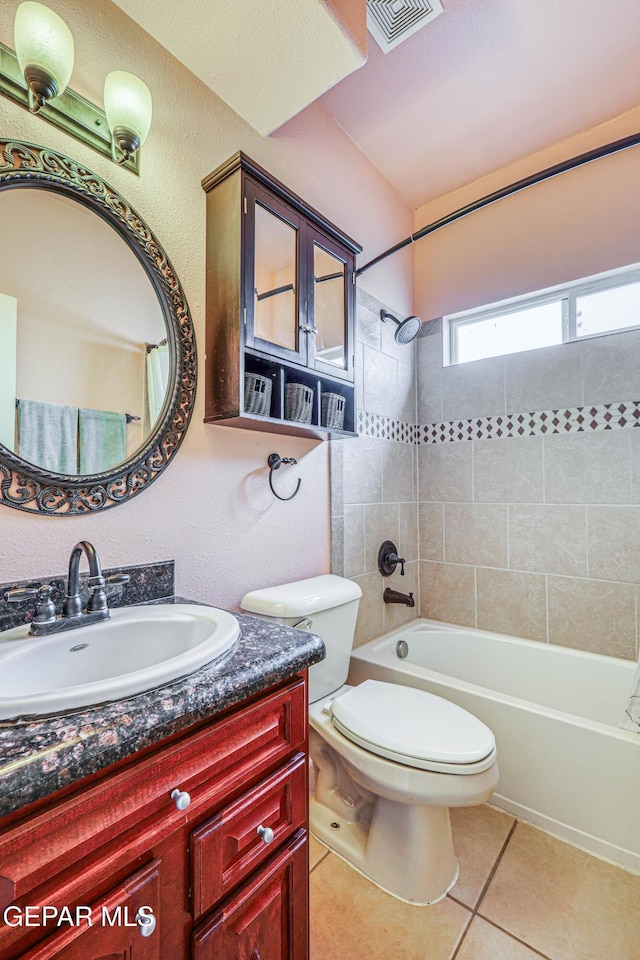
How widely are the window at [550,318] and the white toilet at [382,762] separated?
1570 millimetres

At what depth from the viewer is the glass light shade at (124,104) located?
107cm

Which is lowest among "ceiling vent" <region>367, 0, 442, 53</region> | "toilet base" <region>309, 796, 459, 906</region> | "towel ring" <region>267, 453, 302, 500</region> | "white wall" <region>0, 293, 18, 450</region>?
"toilet base" <region>309, 796, 459, 906</region>

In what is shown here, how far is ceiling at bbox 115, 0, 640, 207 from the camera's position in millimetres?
1210

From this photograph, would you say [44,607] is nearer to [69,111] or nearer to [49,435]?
[49,435]

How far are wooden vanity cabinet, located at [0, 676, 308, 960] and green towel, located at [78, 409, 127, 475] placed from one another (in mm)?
706

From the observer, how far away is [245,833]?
28.8 inches

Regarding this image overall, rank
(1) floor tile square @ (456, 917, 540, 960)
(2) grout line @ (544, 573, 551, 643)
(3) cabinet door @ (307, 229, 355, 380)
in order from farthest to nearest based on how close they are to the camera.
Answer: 1. (2) grout line @ (544, 573, 551, 643)
2. (3) cabinet door @ (307, 229, 355, 380)
3. (1) floor tile square @ (456, 917, 540, 960)

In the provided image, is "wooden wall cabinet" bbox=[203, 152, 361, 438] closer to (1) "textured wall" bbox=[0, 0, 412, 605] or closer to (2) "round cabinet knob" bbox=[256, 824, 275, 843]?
(1) "textured wall" bbox=[0, 0, 412, 605]

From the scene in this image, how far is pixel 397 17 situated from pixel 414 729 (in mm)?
2292

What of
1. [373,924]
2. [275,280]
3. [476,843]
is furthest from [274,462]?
[476,843]

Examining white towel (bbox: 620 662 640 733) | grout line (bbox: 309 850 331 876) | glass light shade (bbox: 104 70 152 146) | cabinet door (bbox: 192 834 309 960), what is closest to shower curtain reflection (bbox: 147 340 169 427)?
glass light shade (bbox: 104 70 152 146)

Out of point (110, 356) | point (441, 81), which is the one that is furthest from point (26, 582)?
point (441, 81)

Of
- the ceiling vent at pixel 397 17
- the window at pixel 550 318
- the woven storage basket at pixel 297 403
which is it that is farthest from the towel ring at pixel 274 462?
the ceiling vent at pixel 397 17

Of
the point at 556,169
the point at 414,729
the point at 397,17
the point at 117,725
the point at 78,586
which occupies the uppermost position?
the point at 397,17
